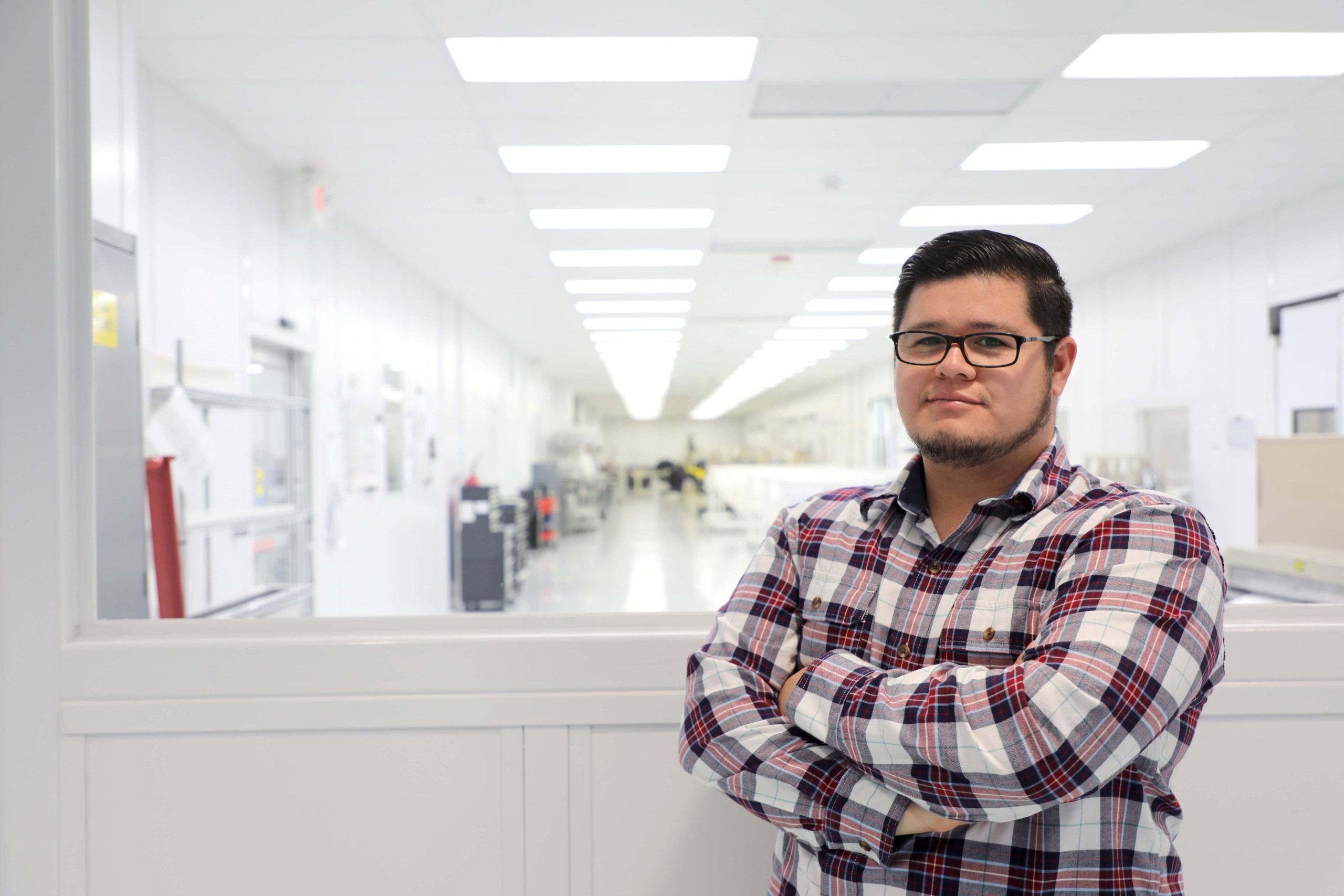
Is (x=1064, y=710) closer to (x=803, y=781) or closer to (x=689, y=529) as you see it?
(x=803, y=781)

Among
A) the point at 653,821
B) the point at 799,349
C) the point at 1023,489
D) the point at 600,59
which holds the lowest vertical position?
the point at 653,821

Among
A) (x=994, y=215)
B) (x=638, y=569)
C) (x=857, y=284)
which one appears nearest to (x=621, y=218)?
(x=994, y=215)

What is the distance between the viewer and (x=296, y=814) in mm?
1520

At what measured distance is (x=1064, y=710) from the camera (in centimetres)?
81

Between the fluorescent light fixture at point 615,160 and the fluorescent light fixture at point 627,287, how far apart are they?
9.02 feet

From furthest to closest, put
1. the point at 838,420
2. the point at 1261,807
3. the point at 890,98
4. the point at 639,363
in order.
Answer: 1. the point at 838,420
2. the point at 639,363
3. the point at 890,98
4. the point at 1261,807

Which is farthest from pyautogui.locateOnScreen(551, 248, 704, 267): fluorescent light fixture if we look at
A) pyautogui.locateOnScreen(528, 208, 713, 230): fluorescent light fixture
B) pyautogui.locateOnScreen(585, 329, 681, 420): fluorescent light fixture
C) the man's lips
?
the man's lips

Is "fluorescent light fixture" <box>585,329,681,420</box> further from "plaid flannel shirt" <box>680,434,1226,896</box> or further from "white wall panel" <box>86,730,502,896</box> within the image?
"plaid flannel shirt" <box>680,434,1226,896</box>

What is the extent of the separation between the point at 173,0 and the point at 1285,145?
480 centimetres

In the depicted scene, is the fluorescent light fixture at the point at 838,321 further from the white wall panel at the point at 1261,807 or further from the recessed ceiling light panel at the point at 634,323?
the white wall panel at the point at 1261,807

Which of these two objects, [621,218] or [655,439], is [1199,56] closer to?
[621,218]

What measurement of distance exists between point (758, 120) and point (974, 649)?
3497mm

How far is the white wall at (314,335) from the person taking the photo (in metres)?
3.41

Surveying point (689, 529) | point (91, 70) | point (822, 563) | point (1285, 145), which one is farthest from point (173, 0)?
point (689, 529)
